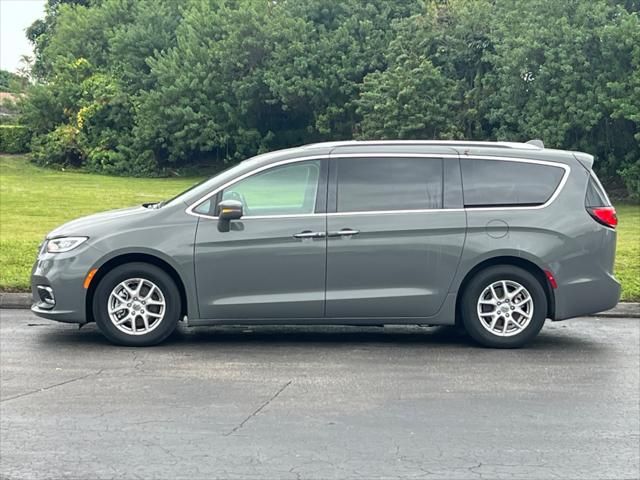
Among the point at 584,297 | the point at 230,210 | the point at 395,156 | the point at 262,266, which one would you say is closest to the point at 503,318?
the point at 584,297

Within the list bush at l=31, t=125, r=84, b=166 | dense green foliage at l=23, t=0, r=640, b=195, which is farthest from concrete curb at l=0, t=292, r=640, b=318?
bush at l=31, t=125, r=84, b=166

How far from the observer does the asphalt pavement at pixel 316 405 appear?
5.27 metres

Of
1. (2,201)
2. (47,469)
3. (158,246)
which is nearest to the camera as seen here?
(47,469)

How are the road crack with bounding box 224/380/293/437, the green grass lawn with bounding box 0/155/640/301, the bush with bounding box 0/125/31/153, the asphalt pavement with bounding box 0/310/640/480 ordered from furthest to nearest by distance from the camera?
the bush with bounding box 0/125/31/153, the green grass lawn with bounding box 0/155/640/301, the road crack with bounding box 224/380/293/437, the asphalt pavement with bounding box 0/310/640/480

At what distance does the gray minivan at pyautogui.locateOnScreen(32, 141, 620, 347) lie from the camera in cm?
839

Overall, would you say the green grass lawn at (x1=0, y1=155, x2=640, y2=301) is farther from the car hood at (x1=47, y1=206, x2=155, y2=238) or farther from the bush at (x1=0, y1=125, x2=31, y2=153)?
the car hood at (x1=47, y1=206, x2=155, y2=238)

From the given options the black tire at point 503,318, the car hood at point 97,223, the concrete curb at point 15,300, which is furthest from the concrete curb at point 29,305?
the car hood at point 97,223

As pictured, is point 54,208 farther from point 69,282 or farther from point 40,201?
point 69,282

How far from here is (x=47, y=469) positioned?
511 cm

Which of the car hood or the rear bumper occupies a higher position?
the car hood

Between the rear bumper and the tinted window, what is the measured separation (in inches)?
52.0

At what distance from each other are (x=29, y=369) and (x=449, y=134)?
109ft

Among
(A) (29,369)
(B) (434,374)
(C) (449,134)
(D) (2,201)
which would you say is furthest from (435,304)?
(C) (449,134)

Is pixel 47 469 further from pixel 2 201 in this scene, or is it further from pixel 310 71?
pixel 310 71
